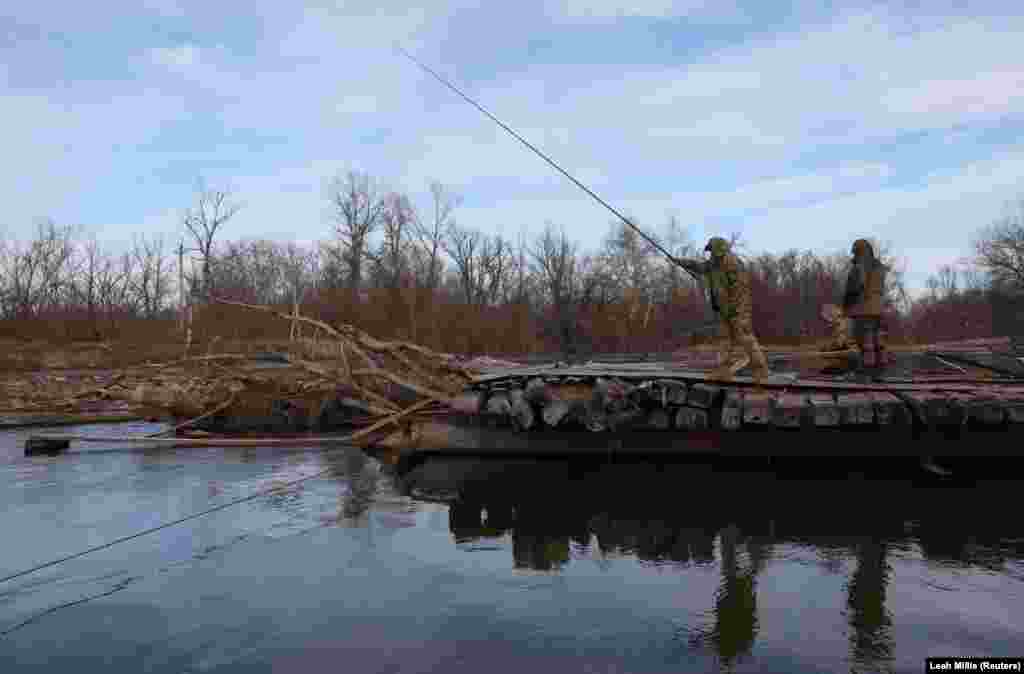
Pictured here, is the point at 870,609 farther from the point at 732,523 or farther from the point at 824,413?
the point at 824,413

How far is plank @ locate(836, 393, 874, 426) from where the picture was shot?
23.2 feet

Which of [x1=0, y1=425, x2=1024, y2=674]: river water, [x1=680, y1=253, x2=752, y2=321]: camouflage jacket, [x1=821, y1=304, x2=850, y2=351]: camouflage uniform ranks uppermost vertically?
[x1=680, y1=253, x2=752, y2=321]: camouflage jacket

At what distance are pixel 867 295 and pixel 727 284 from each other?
8.92 feet

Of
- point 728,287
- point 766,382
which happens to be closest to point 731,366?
point 728,287

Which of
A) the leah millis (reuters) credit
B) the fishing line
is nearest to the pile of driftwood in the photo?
the fishing line

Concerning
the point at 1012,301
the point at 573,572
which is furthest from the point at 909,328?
the point at 573,572

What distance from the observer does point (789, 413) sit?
7.08 meters

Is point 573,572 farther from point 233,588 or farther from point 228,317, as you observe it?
point 228,317

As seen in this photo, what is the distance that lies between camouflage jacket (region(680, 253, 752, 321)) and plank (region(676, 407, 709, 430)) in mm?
1510

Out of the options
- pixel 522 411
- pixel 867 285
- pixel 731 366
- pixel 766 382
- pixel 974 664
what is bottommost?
pixel 974 664

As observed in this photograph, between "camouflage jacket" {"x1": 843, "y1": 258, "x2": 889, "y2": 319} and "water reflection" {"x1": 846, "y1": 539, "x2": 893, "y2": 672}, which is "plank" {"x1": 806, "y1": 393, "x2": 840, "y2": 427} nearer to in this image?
"water reflection" {"x1": 846, "y1": 539, "x2": 893, "y2": 672}

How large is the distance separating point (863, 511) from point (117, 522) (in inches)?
268

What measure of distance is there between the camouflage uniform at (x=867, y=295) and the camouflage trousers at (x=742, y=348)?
87.9 inches

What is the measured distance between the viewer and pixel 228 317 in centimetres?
2822
